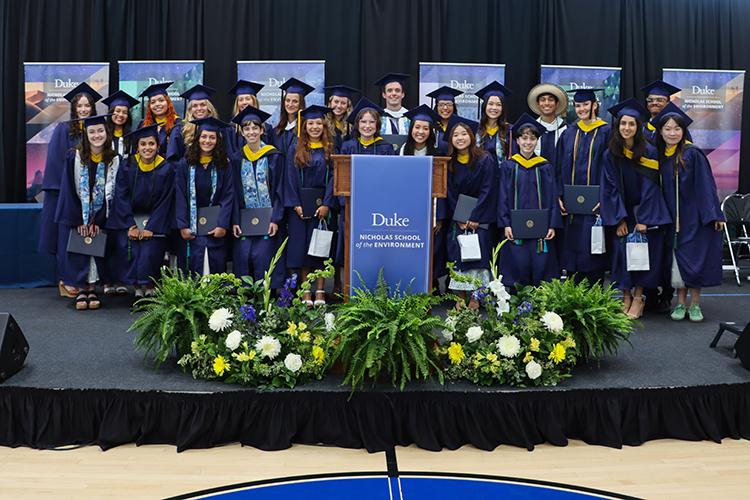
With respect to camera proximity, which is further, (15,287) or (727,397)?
(15,287)

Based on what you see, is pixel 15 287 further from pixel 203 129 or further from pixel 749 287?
pixel 749 287

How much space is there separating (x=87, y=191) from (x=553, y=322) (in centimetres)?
344

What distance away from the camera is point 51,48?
818cm

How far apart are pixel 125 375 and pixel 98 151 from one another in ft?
7.61

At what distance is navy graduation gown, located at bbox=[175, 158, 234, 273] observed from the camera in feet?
17.6

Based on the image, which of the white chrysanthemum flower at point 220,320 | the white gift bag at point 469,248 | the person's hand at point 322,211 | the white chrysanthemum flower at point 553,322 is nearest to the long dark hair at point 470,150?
the white gift bag at point 469,248

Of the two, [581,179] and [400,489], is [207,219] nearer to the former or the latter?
[581,179]

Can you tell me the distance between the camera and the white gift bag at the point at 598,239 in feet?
17.7

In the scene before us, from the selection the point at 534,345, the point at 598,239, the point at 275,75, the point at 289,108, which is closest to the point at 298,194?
the point at 289,108

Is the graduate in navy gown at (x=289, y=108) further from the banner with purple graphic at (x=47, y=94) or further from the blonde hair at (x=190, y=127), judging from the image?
the banner with purple graphic at (x=47, y=94)

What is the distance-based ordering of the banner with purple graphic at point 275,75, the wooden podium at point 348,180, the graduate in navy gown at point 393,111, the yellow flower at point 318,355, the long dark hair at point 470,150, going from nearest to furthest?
1. the yellow flower at point 318,355
2. the wooden podium at point 348,180
3. the long dark hair at point 470,150
4. the graduate in navy gown at point 393,111
5. the banner with purple graphic at point 275,75

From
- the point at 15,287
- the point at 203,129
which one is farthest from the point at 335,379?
the point at 15,287

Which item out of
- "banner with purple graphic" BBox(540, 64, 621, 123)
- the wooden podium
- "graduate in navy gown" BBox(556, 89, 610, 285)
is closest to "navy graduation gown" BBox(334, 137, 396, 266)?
"graduate in navy gown" BBox(556, 89, 610, 285)

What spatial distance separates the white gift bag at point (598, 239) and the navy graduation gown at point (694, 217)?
48 cm
